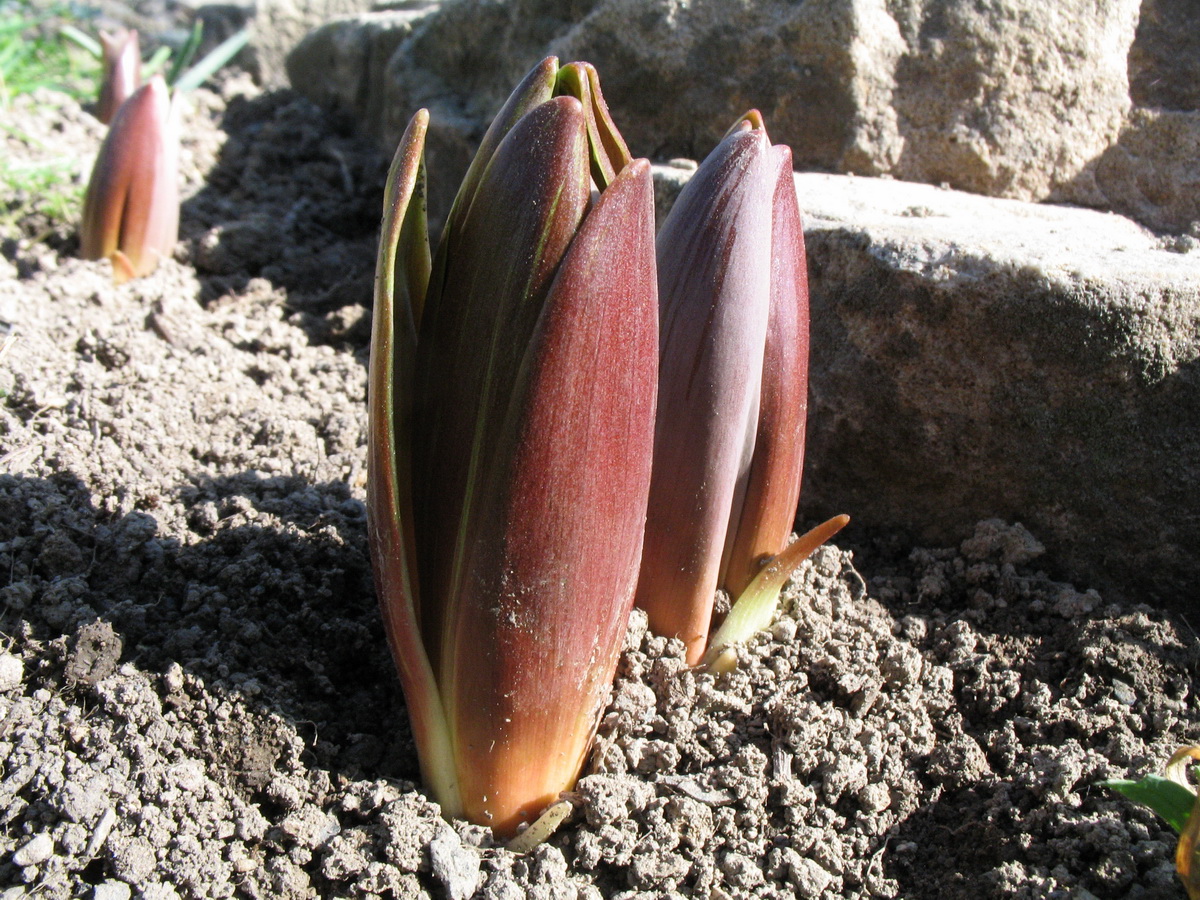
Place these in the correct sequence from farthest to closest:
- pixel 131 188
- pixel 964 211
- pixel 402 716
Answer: pixel 131 188, pixel 964 211, pixel 402 716

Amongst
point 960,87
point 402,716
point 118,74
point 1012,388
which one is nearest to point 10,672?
point 402,716

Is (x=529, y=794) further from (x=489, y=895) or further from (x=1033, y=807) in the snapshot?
(x=1033, y=807)

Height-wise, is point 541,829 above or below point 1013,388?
below

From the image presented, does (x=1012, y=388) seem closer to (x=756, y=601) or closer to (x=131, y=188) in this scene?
(x=756, y=601)

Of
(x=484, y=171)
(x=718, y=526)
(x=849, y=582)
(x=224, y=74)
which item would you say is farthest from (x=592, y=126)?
(x=224, y=74)

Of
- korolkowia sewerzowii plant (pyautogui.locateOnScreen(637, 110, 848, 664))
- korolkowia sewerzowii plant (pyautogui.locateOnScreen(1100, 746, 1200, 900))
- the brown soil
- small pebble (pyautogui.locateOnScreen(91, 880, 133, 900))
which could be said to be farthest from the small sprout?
korolkowia sewerzowii plant (pyautogui.locateOnScreen(1100, 746, 1200, 900))

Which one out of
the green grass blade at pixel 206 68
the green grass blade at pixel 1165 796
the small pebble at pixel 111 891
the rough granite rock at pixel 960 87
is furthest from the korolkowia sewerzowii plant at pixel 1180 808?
the green grass blade at pixel 206 68
